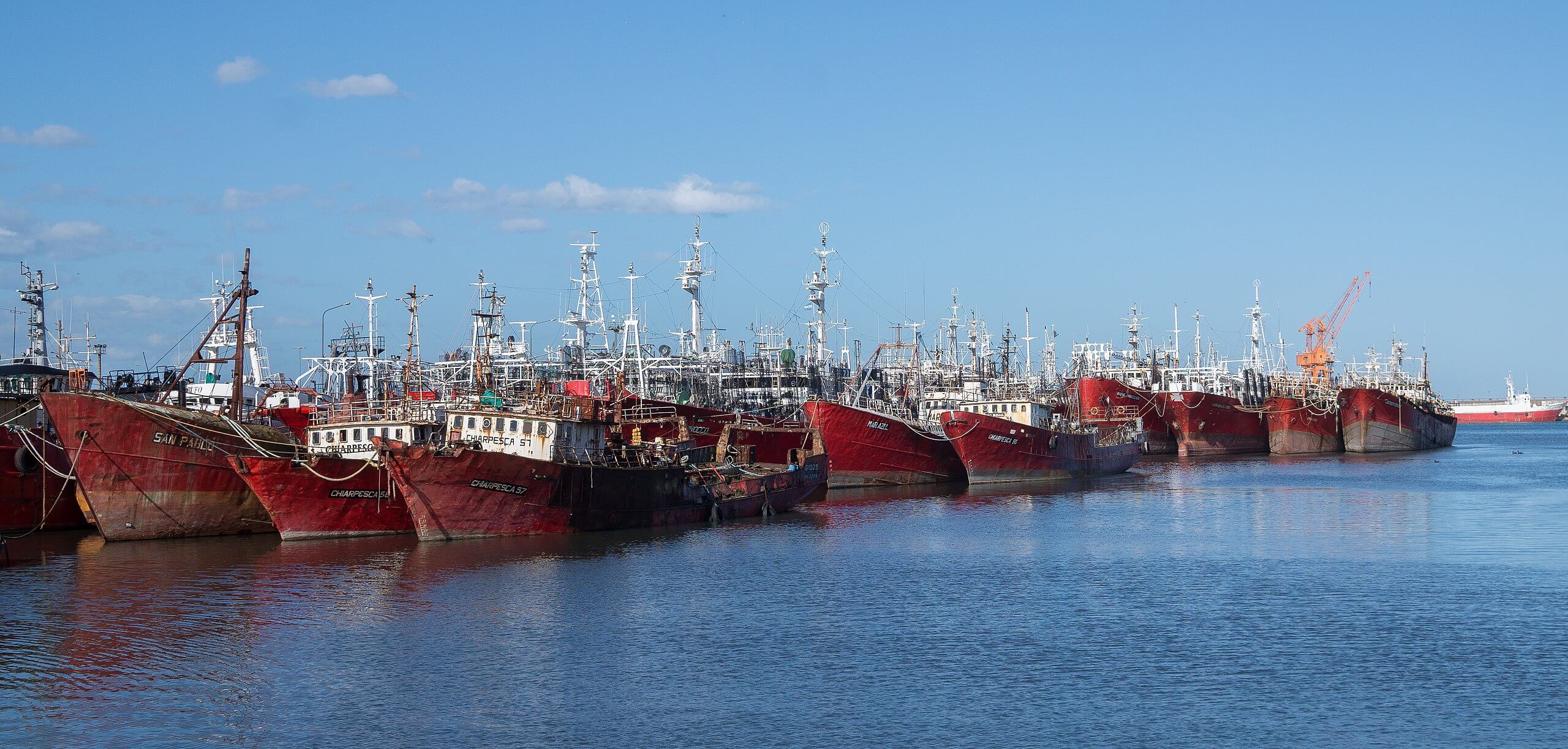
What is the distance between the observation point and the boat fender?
39.8 metres

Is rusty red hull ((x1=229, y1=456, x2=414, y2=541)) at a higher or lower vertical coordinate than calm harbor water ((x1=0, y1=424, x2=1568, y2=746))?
higher

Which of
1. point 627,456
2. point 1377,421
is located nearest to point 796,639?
point 627,456

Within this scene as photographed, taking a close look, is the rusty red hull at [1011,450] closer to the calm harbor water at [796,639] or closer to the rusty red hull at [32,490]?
the calm harbor water at [796,639]

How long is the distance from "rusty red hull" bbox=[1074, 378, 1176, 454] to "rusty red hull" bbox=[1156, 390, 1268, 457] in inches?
38.4

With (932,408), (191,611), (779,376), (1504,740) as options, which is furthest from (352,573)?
(779,376)

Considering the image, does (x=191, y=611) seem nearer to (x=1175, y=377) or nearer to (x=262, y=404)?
(x=262, y=404)

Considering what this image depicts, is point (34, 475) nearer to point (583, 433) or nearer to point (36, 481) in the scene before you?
point (36, 481)

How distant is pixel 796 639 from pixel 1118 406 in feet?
209

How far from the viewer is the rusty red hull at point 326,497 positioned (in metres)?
36.8

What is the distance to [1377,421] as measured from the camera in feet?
313

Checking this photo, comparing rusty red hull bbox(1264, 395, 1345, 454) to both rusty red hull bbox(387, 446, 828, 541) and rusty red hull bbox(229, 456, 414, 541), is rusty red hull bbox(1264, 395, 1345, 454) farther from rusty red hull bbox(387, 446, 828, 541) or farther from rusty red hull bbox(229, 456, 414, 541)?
rusty red hull bbox(229, 456, 414, 541)

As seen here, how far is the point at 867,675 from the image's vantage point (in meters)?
23.7

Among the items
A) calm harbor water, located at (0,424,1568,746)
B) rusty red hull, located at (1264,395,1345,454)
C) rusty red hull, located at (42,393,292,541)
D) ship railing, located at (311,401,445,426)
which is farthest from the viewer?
rusty red hull, located at (1264,395,1345,454)

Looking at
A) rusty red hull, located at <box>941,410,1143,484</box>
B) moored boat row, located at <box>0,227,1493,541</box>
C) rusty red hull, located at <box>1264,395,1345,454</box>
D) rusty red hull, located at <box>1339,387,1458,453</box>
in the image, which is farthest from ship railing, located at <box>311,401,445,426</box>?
rusty red hull, located at <box>1339,387,1458,453</box>
